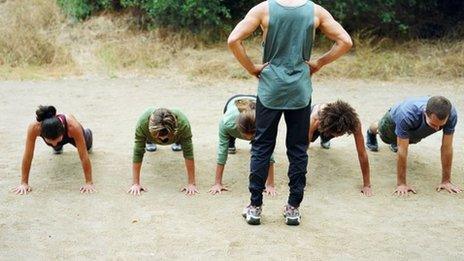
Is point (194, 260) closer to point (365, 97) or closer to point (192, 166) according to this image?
point (192, 166)

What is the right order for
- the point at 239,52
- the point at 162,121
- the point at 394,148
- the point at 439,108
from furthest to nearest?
the point at 394,148
the point at 439,108
the point at 162,121
the point at 239,52

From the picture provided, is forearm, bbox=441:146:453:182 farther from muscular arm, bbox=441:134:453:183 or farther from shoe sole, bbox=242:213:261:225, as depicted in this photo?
shoe sole, bbox=242:213:261:225

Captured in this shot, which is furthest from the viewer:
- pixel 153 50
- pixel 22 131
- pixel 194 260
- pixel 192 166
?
pixel 153 50

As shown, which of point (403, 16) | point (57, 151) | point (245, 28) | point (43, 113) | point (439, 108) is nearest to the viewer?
point (245, 28)

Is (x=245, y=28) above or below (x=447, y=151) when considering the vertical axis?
above

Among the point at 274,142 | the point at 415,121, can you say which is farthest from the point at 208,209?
the point at 415,121

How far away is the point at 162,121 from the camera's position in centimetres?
441

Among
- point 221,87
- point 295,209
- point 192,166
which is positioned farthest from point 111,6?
point 295,209

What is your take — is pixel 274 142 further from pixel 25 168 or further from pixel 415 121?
pixel 25 168

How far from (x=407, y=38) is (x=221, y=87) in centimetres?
426

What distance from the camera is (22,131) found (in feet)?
21.9

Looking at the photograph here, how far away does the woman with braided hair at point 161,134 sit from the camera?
14.5 ft

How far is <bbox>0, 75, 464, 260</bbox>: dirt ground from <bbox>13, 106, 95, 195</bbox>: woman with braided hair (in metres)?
0.14

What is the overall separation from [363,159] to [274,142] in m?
1.23
